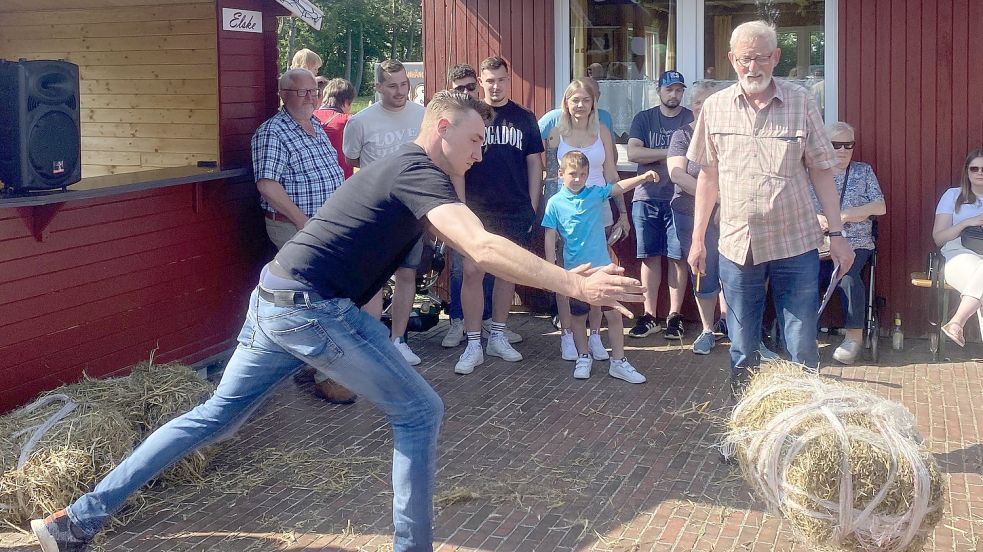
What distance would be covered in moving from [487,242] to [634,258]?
5506 mm

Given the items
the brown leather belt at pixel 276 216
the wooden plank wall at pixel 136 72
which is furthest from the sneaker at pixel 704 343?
the wooden plank wall at pixel 136 72

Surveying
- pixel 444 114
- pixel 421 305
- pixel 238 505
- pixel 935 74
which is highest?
pixel 935 74

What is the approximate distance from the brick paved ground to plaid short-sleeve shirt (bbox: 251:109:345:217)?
4.19ft

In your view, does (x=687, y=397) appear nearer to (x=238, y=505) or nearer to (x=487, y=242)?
(x=238, y=505)

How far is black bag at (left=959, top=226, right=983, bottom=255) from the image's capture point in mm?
7383

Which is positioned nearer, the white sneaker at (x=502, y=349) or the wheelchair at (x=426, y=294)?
the white sneaker at (x=502, y=349)

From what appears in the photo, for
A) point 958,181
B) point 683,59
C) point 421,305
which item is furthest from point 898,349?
point 421,305

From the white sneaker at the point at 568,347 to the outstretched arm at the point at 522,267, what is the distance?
4.20 m

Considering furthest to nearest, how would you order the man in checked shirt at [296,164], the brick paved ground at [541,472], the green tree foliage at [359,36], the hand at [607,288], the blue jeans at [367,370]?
the green tree foliage at [359,36], the man in checked shirt at [296,164], the brick paved ground at [541,472], the blue jeans at [367,370], the hand at [607,288]

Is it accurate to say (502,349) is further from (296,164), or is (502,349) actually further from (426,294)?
(296,164)

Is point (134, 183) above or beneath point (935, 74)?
beneath

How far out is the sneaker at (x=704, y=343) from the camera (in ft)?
26.2

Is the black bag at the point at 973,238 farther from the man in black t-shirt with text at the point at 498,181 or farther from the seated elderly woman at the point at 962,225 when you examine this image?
the man in black t-shirt with text at the point at 498,181

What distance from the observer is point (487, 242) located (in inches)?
140
